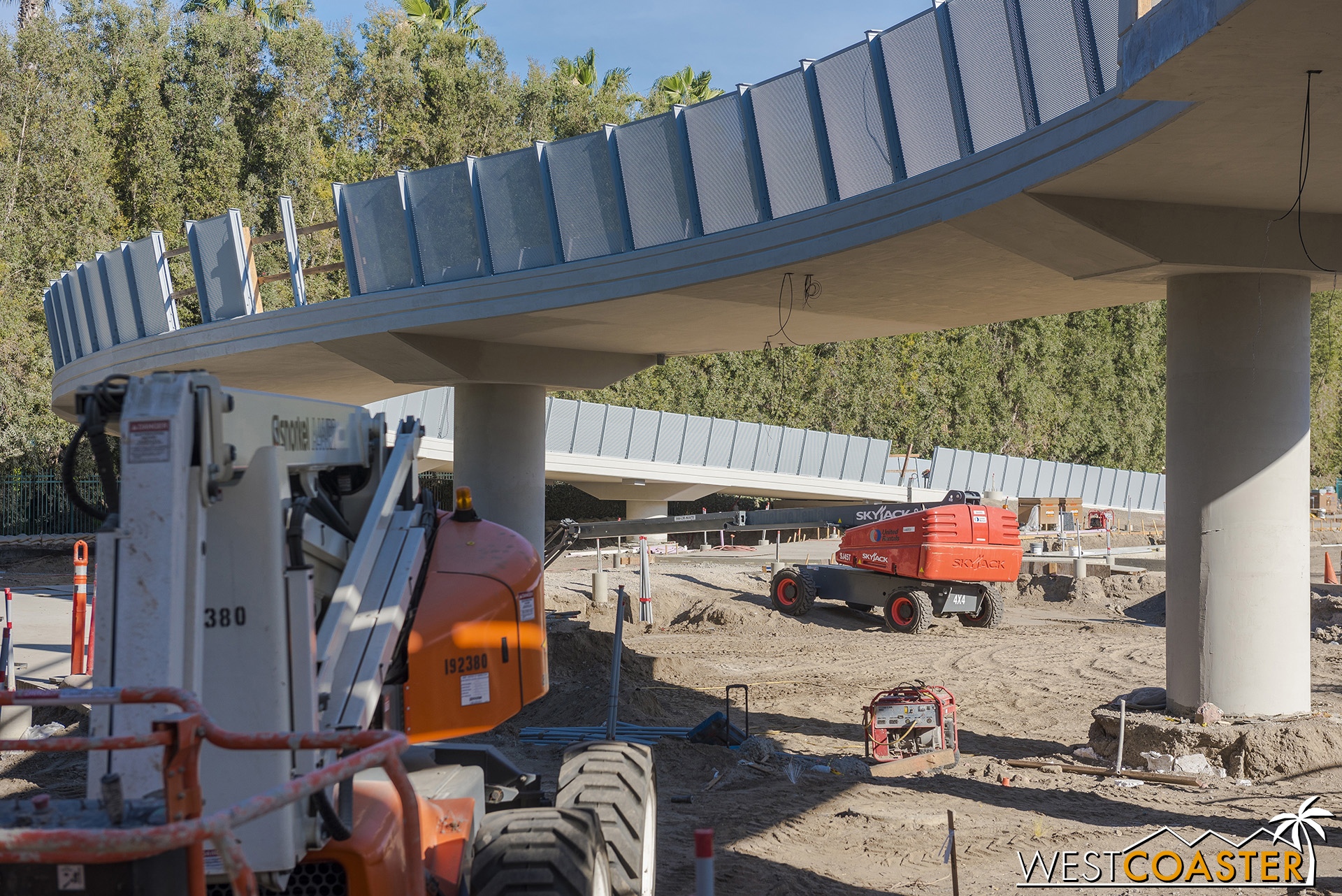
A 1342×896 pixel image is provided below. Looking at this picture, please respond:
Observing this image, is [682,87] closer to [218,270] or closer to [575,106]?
[575,106]

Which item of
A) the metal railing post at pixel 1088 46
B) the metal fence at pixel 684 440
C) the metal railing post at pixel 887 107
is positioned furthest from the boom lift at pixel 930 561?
the metal railing post at pixel 1088 46

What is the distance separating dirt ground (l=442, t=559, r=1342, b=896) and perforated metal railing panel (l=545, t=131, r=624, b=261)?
221 inches

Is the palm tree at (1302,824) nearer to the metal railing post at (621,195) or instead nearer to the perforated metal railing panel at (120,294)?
the metal railing post at (621,195)

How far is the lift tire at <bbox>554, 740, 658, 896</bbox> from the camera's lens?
555 centimetres

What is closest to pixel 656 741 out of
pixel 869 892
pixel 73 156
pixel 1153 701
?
pixel 869 892

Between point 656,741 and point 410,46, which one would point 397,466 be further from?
point 410,46

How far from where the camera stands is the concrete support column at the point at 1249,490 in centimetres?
1002

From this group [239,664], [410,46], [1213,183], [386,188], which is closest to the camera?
[239,664]

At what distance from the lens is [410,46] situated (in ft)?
167

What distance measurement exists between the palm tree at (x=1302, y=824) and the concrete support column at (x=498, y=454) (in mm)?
10604

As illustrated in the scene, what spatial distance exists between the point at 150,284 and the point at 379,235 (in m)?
5.14

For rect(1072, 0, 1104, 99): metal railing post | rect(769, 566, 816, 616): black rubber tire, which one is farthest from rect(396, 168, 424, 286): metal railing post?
rect(769, 566, 816, 616): black rubber tire

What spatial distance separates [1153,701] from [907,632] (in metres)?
9.88

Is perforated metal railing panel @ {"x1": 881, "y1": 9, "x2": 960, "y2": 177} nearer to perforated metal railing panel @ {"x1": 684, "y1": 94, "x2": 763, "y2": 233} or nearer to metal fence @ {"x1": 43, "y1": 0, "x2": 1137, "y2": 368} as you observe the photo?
metal fence @ {"x1": 43, "y1": 0, "x2": 1137, "y2": 368}
